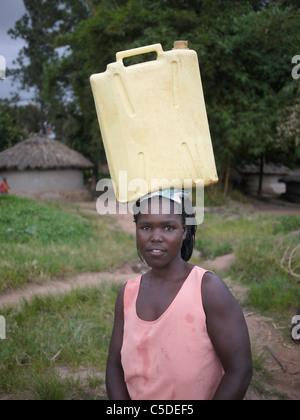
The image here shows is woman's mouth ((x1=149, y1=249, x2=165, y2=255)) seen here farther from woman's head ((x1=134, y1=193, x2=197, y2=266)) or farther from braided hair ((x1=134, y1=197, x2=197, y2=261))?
braided hair ((x1=134, y1=197, x2=197, y2=261))

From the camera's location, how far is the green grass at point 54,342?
2537 millimetres

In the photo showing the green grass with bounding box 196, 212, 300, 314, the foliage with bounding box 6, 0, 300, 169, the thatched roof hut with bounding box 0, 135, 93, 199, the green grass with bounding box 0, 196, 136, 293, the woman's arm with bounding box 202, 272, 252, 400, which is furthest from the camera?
the thatched roof hut with bounding box 0, 135, 93, 199

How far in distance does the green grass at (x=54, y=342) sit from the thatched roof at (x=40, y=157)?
12.1 metres

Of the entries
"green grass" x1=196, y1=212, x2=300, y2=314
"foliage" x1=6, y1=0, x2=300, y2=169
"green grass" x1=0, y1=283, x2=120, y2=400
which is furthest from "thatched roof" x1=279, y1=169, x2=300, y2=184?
"green grass" x1=0, y1=283, x2=120, y2=400

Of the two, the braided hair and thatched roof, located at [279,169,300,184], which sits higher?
the braided hair

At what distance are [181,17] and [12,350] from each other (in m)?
10.1

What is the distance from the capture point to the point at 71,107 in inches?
637

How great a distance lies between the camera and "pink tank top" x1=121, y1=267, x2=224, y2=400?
51.3 inches

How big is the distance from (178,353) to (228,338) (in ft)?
0.56

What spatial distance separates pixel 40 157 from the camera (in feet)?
52.2

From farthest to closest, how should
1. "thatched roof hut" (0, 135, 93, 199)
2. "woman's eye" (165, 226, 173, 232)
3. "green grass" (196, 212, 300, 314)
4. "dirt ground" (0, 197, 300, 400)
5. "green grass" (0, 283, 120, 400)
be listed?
"thatched roof hut" (0, 135, 93, 199) < "green grass" (196, 212, 300, 314) < "dirt ground" (0, 197, 300, 400) < "green grass" (0, 283, 120, 400) < "woman's eye" (165, 226, 173, 232)

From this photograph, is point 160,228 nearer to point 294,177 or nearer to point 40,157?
point 40,157

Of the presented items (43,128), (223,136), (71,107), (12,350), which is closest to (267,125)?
(223,136)
